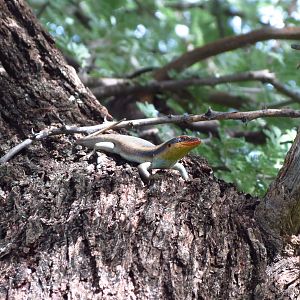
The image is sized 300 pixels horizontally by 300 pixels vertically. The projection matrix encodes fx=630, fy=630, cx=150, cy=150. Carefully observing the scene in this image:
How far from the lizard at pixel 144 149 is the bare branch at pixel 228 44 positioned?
69.8 inches

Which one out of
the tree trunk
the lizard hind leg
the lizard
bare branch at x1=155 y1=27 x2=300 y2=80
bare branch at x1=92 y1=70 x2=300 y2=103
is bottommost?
the tree trunk

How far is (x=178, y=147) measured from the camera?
3197 millimetres

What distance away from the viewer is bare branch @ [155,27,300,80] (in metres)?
4.65

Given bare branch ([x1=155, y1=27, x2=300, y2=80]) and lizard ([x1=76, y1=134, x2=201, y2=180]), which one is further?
bare branch ([x1=155, y1=27, x2=300, y2=80])

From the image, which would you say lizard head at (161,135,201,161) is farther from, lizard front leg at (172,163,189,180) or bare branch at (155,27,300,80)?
bare branch at (155,27,300,80)

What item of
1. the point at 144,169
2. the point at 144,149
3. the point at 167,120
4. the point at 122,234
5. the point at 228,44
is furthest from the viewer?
the point at 228,44

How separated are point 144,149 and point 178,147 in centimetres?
20

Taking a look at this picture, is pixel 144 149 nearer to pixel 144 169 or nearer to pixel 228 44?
pixel 144 169

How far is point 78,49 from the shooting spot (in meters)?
4.79

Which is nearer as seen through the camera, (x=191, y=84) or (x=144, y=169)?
(x=144, y=169)

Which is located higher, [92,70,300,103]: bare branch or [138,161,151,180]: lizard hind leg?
[92,70,300,103]: bare branch

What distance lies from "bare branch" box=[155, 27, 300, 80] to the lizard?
1772 mm

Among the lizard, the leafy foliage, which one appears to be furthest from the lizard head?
the leafy foliage

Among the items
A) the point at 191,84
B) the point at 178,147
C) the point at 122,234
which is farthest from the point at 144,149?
the point at 191,84
